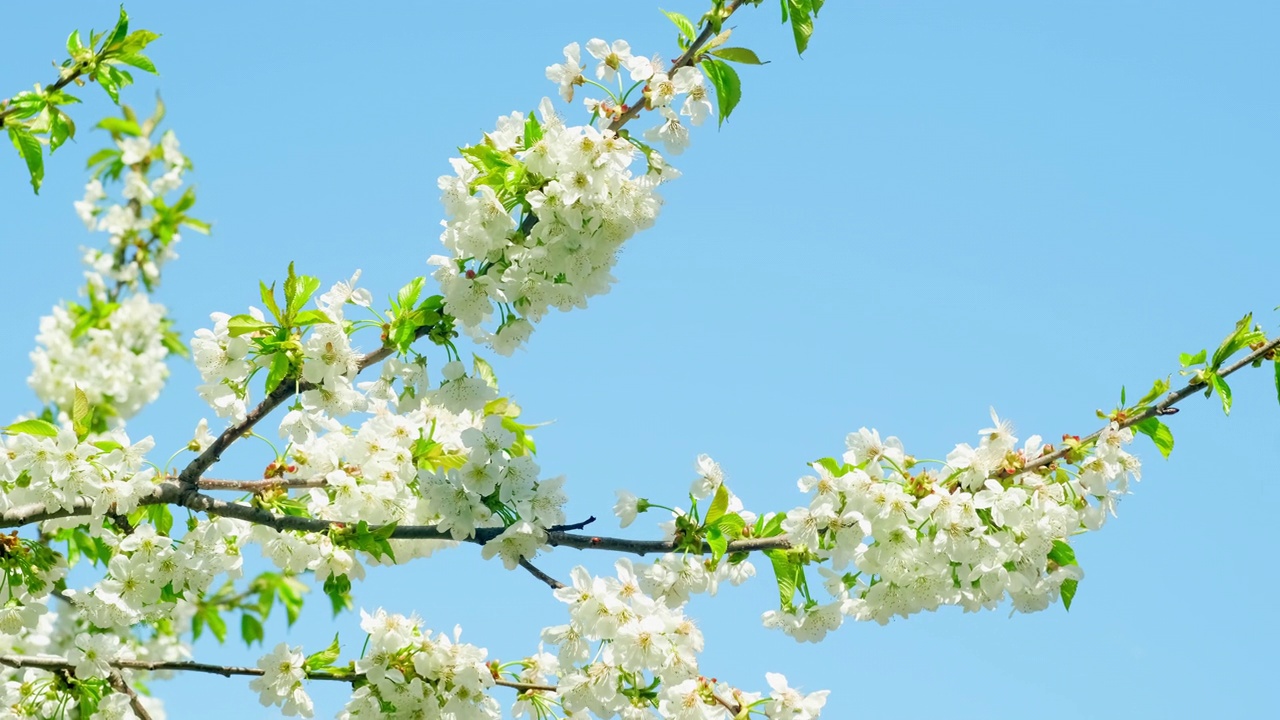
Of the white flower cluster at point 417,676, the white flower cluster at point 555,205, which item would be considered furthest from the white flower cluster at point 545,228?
the white flower cluster at point 417,676

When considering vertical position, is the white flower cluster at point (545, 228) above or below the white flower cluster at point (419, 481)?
above

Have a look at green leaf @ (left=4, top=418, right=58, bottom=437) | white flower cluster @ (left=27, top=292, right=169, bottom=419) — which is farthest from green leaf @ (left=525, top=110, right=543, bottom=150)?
white flower cluster @ (left=27, top=292, right=169, bottom=419)

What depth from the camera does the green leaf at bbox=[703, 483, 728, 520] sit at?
10.7 ft

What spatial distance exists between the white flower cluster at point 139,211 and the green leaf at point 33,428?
4.50 m

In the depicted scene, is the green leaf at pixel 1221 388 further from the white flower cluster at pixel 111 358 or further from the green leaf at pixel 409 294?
the white flower cluster at pixel 111 358

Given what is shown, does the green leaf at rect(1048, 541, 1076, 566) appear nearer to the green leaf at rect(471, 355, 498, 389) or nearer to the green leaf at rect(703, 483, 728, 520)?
the green leaf at rect(703, 483, 728, 520)

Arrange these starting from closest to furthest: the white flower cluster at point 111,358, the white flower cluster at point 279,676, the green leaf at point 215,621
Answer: the white flower cluster at point 279,676 → the green leaf at point 215,621 → the white flower cluster at point 111,358

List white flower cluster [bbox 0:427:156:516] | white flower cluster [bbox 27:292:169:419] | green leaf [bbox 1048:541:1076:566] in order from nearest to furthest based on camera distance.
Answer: white flower cluster [bbox 0:427:156:516] < green leaf [bbox 1048:541:1076:566] < white flower cluster [bbox 27:292:169:419]

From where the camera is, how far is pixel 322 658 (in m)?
3.81

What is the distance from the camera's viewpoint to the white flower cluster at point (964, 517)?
330cm

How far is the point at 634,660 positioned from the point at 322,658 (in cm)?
127

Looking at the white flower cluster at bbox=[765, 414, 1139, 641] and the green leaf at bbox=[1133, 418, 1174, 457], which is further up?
the green leaf at bbox=[1133, 418, 1174, 457]

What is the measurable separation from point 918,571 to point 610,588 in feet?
3.35

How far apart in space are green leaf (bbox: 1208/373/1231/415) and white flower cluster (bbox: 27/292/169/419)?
7484 mm
